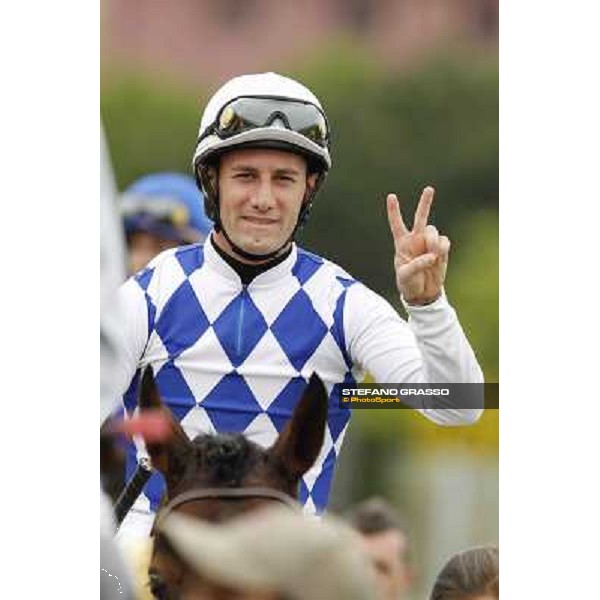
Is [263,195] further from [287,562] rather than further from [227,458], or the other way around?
[287,562]

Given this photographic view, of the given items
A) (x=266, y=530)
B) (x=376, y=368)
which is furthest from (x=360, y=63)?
(x=266, y=530)

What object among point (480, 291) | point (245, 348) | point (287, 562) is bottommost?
point (287, 562)

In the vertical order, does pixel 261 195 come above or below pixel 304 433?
above

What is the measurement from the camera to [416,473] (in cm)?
331

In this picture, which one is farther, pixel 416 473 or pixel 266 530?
pixel 416 473

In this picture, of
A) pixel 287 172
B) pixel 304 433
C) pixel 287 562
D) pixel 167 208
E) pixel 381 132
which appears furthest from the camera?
pixel 167 208

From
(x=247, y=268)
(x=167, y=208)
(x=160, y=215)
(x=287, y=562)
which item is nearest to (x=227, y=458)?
(x=247, y=268)

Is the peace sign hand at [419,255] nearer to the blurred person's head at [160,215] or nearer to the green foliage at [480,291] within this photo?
the green foliage at [480,291]

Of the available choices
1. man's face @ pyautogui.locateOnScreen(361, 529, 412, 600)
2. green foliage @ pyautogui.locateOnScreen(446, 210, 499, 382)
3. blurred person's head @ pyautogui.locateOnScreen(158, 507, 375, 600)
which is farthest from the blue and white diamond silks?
blurred person's head @ pyautogui.locateOnScreen(158, 507, 375, 600)

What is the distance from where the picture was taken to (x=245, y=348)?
319cm

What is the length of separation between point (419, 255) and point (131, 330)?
0.61 meters
